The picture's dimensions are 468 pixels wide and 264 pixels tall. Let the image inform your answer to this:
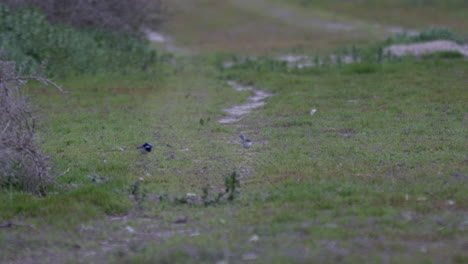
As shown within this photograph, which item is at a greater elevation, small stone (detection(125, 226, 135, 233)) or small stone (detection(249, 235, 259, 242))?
small stone (detection(249, 235, 259, 242))

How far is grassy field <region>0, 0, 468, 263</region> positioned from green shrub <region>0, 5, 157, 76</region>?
174 cm

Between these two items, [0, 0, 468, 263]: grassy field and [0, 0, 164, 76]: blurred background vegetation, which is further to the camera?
[0, 0, 164, 76]: blurred background vegetation

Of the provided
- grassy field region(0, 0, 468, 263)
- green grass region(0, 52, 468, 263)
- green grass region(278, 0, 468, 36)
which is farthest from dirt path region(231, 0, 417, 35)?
green grass region(0, 52, 468, 263)

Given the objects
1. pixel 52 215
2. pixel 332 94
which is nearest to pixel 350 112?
pixel 332 94

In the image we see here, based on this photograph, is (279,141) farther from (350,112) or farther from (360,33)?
(360,33)

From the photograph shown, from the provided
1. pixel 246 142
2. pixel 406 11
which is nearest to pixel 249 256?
pixel 246 142

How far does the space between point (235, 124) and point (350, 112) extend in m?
2.23

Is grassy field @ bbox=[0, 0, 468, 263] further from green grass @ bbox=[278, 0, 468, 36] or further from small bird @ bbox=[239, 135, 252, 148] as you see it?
green grass @ bbox=[278, 0, 468, 36]

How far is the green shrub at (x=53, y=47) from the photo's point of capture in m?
16.5

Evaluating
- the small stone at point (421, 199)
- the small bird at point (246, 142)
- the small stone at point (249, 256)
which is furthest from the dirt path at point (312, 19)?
the small stone at point (249, 256)

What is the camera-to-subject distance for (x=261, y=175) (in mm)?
7766

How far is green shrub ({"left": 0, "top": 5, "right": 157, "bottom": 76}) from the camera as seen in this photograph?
1653cm

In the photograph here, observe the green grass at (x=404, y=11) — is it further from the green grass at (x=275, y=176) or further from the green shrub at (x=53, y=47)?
→ the green grass at (x=275, y=176)

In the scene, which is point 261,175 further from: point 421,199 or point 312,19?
point 312,19
